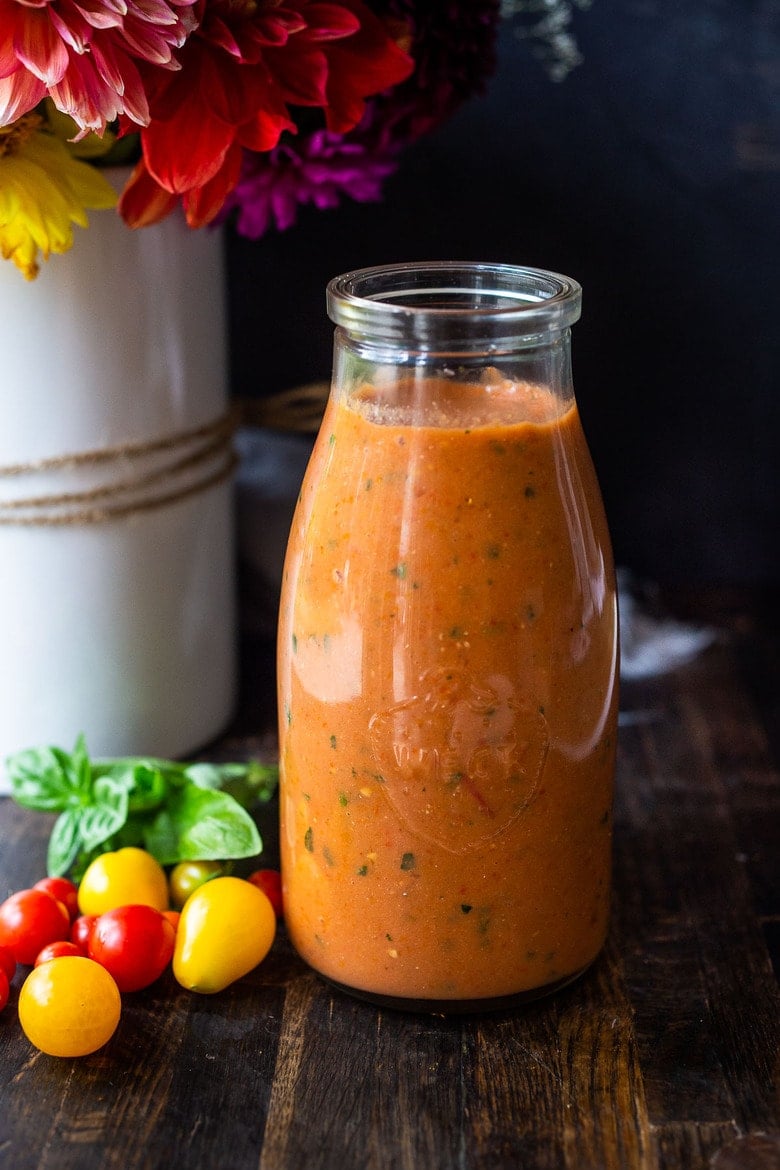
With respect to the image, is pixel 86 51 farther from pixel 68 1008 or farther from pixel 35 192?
pixel 68 1008

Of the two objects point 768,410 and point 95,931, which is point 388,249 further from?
point 95,931

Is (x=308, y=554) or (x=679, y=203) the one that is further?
(x=679, y=203)

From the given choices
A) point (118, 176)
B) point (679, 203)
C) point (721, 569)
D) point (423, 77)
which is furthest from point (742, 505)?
point (118, 176)

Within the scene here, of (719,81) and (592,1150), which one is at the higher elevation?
(719,81)

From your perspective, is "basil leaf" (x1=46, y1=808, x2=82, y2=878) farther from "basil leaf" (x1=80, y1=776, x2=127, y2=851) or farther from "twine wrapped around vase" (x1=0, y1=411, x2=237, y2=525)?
"twine wrapped around vase" (x1=0, y1=411, x2=237, y2=525)

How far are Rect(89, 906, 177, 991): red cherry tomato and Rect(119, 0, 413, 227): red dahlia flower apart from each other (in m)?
0.41

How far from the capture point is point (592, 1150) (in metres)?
0.65

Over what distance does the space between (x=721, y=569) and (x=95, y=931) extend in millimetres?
797

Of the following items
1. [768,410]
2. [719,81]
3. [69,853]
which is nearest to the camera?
[69,853]

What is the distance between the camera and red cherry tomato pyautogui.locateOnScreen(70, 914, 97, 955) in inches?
30.8

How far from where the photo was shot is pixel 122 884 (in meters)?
0.80

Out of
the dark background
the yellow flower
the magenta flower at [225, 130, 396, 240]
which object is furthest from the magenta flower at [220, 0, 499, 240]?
the dark background

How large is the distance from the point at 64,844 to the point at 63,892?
43 mm

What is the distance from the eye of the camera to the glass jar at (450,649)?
0.68 meters
